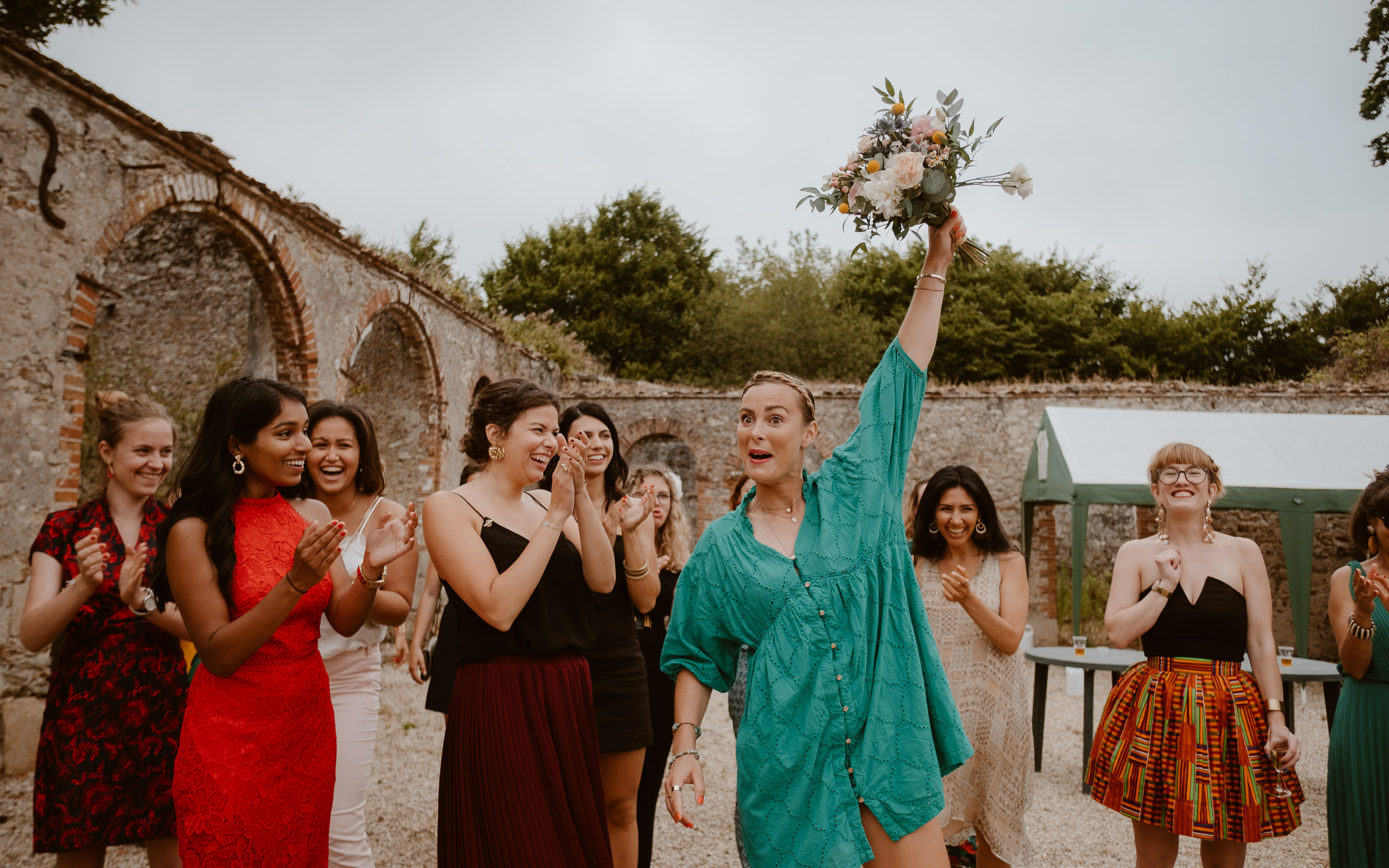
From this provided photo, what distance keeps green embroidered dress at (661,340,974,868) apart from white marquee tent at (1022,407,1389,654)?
6.57 m

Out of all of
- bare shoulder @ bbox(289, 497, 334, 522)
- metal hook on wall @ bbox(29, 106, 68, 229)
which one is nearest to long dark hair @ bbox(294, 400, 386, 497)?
bare shoulder @ bbox(289, 497, 334, 522)

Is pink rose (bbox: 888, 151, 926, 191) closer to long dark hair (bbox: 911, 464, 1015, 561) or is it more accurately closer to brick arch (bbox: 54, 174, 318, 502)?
long dark hair (bbox: 911, 464, 1015, 561)

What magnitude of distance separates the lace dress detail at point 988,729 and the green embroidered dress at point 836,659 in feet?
4.40

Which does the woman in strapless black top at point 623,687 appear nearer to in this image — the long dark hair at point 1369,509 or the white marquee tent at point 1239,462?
the long dark hair at point 1369,509

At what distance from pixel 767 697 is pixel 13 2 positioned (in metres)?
7.89

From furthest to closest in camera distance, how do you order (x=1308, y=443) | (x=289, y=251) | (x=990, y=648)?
(x=1308, y=443), (x=289, y=251), (x=990, y=648)

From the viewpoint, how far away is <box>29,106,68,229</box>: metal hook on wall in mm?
4707

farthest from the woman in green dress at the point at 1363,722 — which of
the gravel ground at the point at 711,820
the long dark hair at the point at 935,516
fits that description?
the gravel ground at the point at 711,820

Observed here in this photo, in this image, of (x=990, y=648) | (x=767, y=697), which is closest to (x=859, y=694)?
(x=767, y=697)

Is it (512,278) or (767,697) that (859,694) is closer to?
(767,697)

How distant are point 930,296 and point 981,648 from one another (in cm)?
185

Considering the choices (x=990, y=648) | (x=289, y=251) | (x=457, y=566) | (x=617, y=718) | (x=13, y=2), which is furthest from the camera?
(x=289, y=251)

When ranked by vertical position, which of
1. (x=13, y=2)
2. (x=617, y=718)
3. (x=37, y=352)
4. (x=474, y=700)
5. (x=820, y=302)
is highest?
(x=820, y=302)

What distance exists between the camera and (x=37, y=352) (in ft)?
15.4
